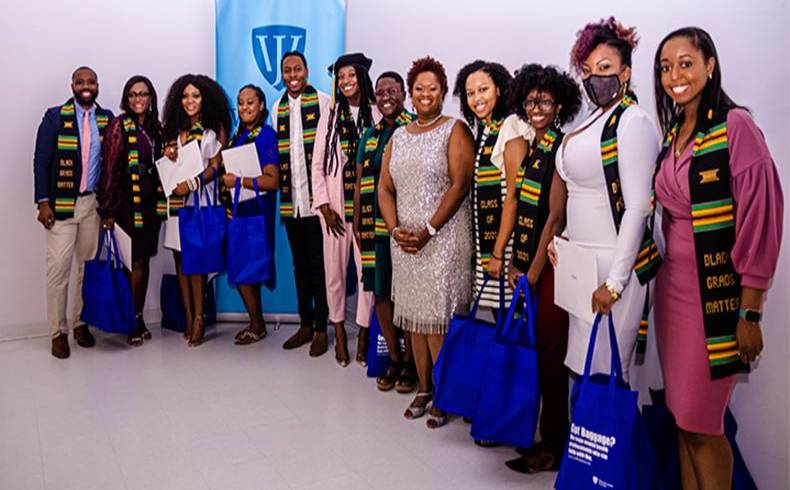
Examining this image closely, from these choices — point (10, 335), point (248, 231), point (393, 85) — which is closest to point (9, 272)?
point (10, 335)

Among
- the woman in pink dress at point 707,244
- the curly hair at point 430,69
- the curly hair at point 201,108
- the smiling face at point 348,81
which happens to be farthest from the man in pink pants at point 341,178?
the woman in pink dress at point 707,244

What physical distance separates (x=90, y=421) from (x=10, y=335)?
1.95 metres

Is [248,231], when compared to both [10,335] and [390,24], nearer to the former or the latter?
[390,24]

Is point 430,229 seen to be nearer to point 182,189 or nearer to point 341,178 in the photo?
point 341,178

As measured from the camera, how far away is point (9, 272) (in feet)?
15.2

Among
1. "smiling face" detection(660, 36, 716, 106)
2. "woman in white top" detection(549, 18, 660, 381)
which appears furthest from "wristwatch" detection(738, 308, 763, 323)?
"smiling face" detection(660, 36, 716, 106)

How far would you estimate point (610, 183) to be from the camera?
6.90 feet

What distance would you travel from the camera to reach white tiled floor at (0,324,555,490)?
262cm

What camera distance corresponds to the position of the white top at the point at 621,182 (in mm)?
2027

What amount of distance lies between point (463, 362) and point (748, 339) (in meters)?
1.15

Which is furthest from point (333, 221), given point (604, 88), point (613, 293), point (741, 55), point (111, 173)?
point (741, 55)

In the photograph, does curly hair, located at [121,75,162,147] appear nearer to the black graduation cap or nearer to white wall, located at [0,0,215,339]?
white wall, located at [0,0,215,339]

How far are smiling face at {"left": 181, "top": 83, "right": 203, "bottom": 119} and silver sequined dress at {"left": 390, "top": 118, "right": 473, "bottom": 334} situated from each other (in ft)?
6.13

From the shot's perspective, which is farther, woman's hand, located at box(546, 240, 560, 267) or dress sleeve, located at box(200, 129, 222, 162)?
dress sleeve, located at box(200, 129, 222, 162)
